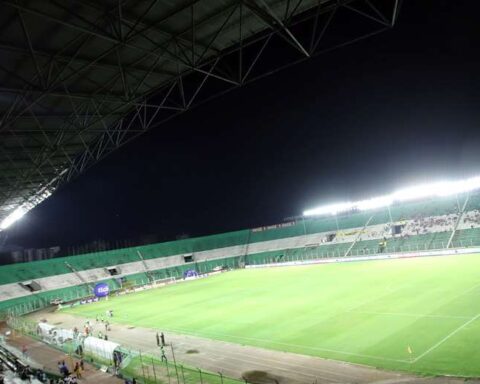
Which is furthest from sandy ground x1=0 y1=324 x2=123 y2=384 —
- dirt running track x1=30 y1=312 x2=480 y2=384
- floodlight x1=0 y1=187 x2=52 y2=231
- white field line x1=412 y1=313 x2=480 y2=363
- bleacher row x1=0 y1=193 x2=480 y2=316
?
bleacher row x1=0 y1=193 x2=480 y2=316

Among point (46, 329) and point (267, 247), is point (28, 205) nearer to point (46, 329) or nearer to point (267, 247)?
point (46, 329)

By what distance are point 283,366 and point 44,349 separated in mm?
16754

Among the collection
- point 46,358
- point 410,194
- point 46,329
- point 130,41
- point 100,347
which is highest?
point 130,41

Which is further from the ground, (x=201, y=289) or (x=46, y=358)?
(x=46, y=358)

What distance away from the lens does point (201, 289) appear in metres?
48.7

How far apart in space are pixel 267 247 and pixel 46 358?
55.3m

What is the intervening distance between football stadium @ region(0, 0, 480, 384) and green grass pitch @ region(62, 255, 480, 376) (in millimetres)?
145

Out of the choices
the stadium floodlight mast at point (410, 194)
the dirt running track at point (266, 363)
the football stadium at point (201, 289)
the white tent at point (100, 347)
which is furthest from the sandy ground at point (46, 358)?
the stadium floodlight mast at point (410, 194)

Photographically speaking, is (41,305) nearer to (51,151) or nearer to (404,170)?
(51,151)

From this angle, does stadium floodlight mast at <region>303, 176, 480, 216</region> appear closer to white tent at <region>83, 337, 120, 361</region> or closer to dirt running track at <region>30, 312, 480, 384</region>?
dirt running track at <region>30, 312, 480, 384</region>

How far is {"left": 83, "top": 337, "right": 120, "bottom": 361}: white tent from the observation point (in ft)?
68.5

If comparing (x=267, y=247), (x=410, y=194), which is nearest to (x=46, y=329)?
(x=267, y=247)

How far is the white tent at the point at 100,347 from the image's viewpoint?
20.9 m

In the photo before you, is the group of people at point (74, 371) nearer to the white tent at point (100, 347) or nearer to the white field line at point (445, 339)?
the white tent at point (100, 347)
